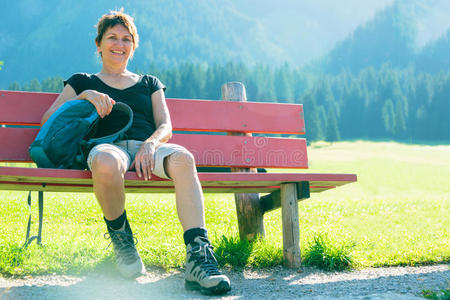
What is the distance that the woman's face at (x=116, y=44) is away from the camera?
339 cm

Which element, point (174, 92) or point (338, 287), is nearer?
point (338, 287)

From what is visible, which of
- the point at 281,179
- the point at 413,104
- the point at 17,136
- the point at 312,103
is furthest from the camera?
the point at 413,104

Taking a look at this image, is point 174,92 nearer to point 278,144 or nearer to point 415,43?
point 278,144

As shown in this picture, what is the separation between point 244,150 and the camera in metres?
4.19

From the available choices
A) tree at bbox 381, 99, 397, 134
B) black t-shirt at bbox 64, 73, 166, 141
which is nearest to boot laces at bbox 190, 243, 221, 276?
black t-shirt at bbox 64, 73, 166, 141

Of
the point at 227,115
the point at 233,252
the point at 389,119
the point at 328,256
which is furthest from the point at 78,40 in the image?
the point at 328,256

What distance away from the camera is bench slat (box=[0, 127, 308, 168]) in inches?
159

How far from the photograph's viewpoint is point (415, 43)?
593 ft

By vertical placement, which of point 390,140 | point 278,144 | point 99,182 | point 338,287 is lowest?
point 338,287

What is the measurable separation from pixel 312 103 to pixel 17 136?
220ft

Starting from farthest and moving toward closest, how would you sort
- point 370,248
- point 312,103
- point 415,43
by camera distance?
point 415,43
point 312,103
point 370,248

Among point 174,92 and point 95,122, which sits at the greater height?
point 174,92

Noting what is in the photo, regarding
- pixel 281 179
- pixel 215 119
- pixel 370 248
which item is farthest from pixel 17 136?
pixel 370 248

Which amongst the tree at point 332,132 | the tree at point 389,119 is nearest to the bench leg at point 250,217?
the tree at point 332,132
